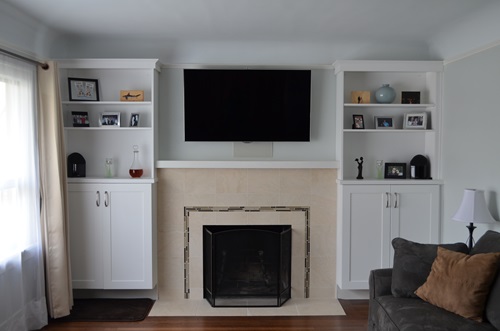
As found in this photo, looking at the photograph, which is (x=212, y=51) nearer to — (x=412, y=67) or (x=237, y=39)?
(x=237, y=39)

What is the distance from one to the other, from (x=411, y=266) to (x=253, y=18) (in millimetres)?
2219

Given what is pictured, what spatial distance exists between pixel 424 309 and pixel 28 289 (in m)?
2.97

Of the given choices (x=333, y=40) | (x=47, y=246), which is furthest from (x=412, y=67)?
(x=47, y=246)

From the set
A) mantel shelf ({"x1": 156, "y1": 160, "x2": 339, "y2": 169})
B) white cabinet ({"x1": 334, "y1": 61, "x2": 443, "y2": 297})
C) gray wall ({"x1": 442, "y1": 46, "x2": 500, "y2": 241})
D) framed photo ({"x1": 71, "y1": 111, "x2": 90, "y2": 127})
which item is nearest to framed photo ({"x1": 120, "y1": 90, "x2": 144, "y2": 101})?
framed photo ({"x1": 71, "y1": 111, "x2": 90, "y2": 127})

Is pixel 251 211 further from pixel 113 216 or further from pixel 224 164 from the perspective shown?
pixel 113 216

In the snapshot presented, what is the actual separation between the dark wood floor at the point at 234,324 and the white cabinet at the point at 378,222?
419 mm

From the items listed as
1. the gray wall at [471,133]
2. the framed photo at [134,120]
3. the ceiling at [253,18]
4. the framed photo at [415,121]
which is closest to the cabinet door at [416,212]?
the gray wall at [471,133]

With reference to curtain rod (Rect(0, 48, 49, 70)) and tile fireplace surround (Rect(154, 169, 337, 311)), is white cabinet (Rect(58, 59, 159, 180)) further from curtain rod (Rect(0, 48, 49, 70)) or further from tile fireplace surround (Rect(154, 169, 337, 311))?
curtain rod (Rect(0, 48, 49, 70))

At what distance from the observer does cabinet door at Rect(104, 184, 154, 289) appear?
148 inches

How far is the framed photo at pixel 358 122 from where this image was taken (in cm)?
391

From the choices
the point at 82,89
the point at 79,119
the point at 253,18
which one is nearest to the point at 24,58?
the point at 82,89

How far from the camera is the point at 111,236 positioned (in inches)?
149

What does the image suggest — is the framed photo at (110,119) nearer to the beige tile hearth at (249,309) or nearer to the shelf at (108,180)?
the shelf at (108,180)

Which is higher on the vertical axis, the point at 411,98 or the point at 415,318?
the point at 411,98
